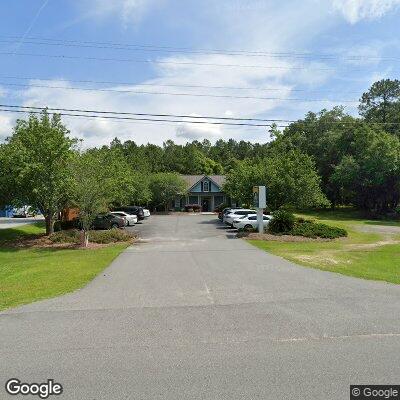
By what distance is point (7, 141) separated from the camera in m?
28.8

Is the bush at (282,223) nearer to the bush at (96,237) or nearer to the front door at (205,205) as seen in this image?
the bush at (96,237)

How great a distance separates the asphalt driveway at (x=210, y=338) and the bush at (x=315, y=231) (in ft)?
43.0

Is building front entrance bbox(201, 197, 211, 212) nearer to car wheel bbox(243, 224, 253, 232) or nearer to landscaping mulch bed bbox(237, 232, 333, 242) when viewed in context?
car wheel bbox(243, 224, 253, 232)

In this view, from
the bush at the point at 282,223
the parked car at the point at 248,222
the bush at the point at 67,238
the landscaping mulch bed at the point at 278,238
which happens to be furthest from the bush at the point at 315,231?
the bush at the point at 67,238

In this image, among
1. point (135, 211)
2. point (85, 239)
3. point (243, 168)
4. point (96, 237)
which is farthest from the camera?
point (135, 211)

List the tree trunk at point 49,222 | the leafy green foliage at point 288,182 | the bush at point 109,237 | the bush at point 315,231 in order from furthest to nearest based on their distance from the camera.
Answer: the leafy green foliage at point 288,182, the tree trunk at point 49,222, the bush at point 315,231, the bush at point 109,237

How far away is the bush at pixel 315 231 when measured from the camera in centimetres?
2478

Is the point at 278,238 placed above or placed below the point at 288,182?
below

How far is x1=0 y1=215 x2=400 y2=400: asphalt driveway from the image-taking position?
4.91 m

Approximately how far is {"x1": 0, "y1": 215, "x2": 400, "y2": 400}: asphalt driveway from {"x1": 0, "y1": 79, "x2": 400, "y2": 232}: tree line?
50.6 ft

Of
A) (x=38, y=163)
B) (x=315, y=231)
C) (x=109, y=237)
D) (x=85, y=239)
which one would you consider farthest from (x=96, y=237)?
(x=315, y=231)

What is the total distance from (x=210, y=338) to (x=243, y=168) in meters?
34.2

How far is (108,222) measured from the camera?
1319 inches

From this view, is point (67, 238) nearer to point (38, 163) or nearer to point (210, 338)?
point (38, 163)
